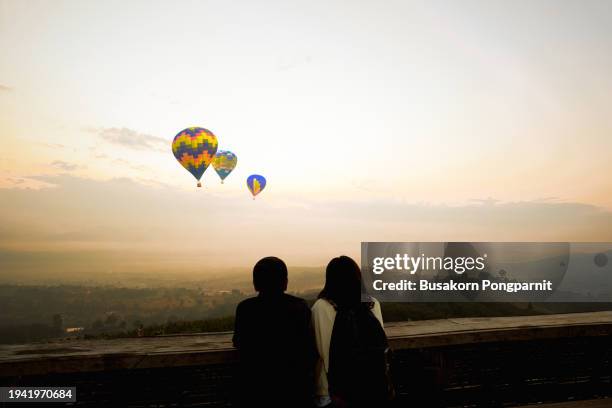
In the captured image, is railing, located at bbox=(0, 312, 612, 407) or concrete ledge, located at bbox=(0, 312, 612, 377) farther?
railing, located at bbox=(0, 312, 612, 407)

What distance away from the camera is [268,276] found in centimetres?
364

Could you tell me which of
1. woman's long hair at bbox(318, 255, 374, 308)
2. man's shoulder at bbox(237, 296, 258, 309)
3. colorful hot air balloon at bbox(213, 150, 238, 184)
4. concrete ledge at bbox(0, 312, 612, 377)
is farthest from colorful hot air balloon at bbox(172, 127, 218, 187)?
woman's long hair at bbox(318, 255, 374, 308)

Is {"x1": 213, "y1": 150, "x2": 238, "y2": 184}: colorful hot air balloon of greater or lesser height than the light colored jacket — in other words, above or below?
above

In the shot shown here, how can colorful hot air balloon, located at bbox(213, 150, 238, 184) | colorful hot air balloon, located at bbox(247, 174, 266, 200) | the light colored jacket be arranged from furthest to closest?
colorful hot air balloon, located at bbox(247, 174, 266, 200), colorful hot air balloon, located at bbox(213, 150, 238, 184), the light colored jacket

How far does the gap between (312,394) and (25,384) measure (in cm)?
234

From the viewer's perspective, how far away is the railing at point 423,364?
157 inches

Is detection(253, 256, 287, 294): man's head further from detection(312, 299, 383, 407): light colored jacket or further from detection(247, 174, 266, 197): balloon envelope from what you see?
detection(247, 174, 266, 197): balloon envelope

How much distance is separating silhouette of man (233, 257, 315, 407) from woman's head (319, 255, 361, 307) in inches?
10.8

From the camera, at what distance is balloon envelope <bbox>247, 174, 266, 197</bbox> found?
38.7 meters

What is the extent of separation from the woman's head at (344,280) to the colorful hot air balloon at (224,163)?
33549 millimetres

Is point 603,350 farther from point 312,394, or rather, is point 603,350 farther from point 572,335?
point 312,394

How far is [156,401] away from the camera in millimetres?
4359

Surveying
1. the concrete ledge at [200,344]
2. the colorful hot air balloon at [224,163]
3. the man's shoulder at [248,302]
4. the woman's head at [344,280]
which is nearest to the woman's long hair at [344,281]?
the woman's head at [344,280]

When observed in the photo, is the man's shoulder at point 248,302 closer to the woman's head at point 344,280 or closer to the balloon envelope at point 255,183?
the woman's head at point 344,280
